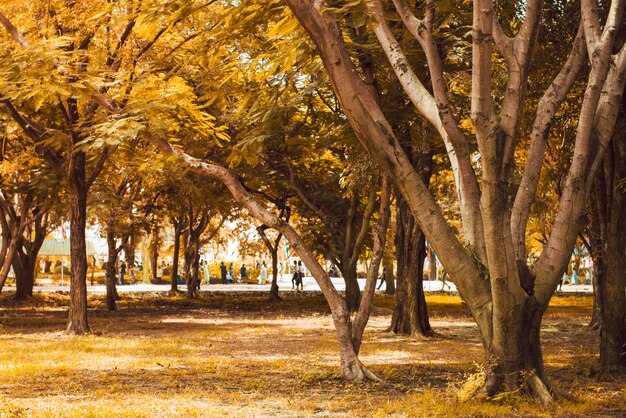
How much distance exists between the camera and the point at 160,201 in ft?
120

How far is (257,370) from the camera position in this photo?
13.8 meters

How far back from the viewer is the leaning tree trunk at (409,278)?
2011cm

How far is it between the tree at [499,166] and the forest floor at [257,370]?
83cm

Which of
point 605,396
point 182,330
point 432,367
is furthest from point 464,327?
point 605,396

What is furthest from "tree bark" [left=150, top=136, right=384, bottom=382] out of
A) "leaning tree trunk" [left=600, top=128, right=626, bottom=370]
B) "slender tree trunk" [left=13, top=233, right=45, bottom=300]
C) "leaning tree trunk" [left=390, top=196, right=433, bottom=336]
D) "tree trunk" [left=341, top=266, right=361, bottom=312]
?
"slender tree trunk" [left=13, top=233, right=45, bottom=300]

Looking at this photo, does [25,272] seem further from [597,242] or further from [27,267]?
[597,242]

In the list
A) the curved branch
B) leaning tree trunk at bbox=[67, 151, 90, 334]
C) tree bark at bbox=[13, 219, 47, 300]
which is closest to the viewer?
the curved branch

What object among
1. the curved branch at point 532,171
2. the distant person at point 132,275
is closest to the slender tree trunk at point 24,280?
the curved branch at point 532,171

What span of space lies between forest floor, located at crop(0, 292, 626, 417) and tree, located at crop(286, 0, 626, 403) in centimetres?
83

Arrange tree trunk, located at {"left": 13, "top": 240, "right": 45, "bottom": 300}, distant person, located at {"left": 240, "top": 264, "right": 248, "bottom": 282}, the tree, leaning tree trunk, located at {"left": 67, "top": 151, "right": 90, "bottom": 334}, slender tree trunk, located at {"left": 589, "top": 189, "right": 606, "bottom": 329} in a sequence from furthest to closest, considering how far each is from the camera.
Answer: distant person, located at {"left": 240, "top": 264, "right": 248, "bottom": 282}
tree trunk, located at {"left": 13, "top": 240, "right": 45, "bottom": 300}
leaning tree trunk, located at {"left": 67, "top": 151, "right": 90, "bottom": 334}
slender tree trunk, located at {"left": 589, "top": 189, "right": 606, "bottom": 329}
the tree

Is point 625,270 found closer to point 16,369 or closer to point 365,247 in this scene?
point 16,369

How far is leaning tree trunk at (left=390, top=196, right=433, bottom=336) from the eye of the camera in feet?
66.0

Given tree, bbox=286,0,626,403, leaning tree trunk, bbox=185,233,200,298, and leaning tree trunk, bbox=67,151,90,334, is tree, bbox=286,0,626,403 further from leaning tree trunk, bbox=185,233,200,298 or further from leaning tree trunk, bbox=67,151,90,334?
leaning tree trunk, bbox=185,233,200,298

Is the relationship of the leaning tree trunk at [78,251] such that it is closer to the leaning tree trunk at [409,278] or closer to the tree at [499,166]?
the leaning tree trunk at [409,278]
